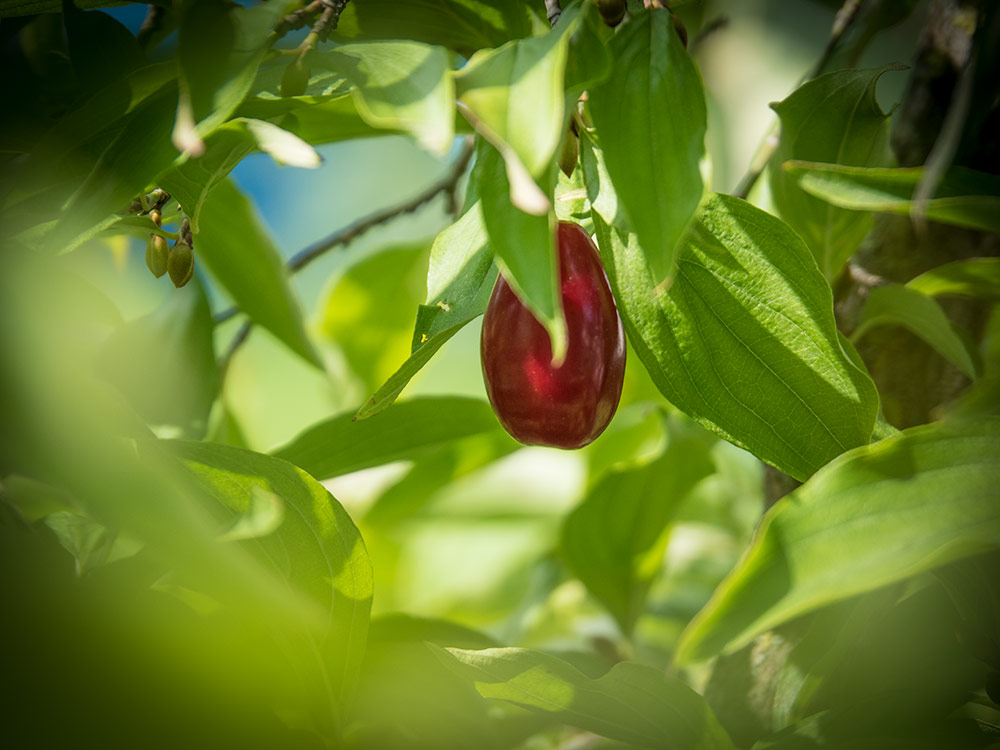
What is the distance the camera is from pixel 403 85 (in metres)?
0.25

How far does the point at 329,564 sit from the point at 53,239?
178 millimetres

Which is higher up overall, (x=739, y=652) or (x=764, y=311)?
(x=764, y=311)

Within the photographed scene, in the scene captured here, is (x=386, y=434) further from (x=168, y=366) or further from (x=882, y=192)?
(x=882, y=192)

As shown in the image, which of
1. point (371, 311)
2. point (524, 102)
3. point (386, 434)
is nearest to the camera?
point (524, 102)

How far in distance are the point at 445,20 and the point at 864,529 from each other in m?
0.31

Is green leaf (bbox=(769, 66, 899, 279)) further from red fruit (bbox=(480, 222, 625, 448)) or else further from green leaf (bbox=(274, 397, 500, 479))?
green leaf (bbox=(274, 397, 500, 479))

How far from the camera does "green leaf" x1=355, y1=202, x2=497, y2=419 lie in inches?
12.0

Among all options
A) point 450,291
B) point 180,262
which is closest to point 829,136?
point 450,291

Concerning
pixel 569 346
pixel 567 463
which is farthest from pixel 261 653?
pixel 567 463

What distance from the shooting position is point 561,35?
0.79 ft

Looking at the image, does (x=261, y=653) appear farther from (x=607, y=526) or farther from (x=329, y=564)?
(x=607, y=526)

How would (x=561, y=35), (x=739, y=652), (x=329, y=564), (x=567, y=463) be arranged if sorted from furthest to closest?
(x=567, y=463), (x=739, y=652), (x=329, y=564), (x=561, y=35)

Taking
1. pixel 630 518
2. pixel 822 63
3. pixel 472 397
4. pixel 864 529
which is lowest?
pixel 630 518

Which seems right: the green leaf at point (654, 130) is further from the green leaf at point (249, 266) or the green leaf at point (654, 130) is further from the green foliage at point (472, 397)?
the green leaf at point (249, 266)
